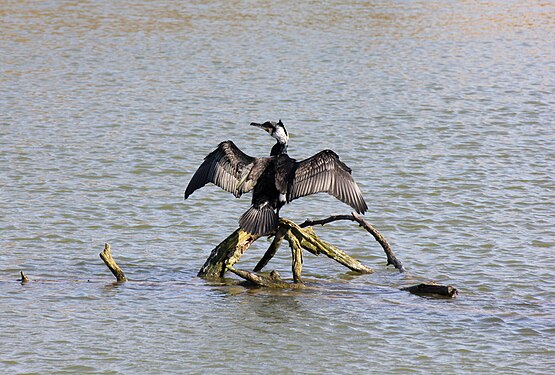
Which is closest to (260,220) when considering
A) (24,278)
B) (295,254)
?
(295,254)

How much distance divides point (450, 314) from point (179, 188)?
4728 millimetres

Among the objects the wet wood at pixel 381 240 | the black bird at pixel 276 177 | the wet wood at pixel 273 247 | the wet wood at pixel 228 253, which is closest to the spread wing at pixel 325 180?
the black bird at pixel 276 177

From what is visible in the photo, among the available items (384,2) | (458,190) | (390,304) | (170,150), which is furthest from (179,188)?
(384,2)

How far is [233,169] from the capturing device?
28.9ft

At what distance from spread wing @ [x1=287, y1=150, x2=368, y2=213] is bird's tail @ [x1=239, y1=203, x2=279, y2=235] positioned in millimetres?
271

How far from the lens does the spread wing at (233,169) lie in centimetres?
872

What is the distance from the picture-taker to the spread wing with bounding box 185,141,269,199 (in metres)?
8.72

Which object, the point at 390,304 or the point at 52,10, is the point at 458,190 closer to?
the point at 390,304

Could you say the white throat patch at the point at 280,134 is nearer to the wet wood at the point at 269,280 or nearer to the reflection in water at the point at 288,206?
the wet wood at the point at 269,280

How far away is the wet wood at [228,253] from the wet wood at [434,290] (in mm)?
1424

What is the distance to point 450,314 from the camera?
330 inches

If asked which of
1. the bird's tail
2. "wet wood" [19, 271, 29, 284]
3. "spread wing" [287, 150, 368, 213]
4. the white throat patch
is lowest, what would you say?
"wet wood" [19, 271, 29, 284]

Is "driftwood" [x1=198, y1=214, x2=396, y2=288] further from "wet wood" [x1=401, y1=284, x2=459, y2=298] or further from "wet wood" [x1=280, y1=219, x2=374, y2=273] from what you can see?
"wet wood" [x1=401, y1=284, x2=459, y2=298]

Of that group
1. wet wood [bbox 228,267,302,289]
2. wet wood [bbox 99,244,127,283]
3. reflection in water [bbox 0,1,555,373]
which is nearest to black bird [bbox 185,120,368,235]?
wet wood [bbox 228,267,302,289]
